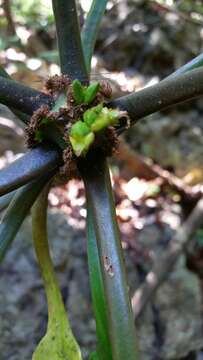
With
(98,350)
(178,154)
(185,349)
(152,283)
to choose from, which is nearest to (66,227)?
(152,283)

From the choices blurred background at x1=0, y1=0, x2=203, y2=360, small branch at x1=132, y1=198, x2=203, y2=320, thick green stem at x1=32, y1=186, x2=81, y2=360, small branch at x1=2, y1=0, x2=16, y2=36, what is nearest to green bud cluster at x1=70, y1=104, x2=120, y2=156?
thick green stem at x1=32, y1=186, x2=81, y2=360

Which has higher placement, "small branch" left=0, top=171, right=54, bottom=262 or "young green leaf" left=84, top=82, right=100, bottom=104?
"young green leaf" left=84, top=82, right=100, bottom=104

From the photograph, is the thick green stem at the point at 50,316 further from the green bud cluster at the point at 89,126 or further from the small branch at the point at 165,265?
the small branch at the point at 165,265

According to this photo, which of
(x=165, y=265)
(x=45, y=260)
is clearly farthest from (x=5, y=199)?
(x=165, y=265)

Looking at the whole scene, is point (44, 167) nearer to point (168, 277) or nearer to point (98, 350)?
point (98, 350)

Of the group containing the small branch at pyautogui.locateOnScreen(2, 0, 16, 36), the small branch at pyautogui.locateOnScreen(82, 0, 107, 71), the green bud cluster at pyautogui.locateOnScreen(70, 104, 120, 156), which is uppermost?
the small branch at pyautogui.locateOnScreen(2, 0, 16, 36)

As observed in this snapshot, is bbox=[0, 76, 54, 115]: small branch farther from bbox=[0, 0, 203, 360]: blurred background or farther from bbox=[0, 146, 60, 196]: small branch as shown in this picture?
bbox=[0, 0, 203, 360]: blurred background
